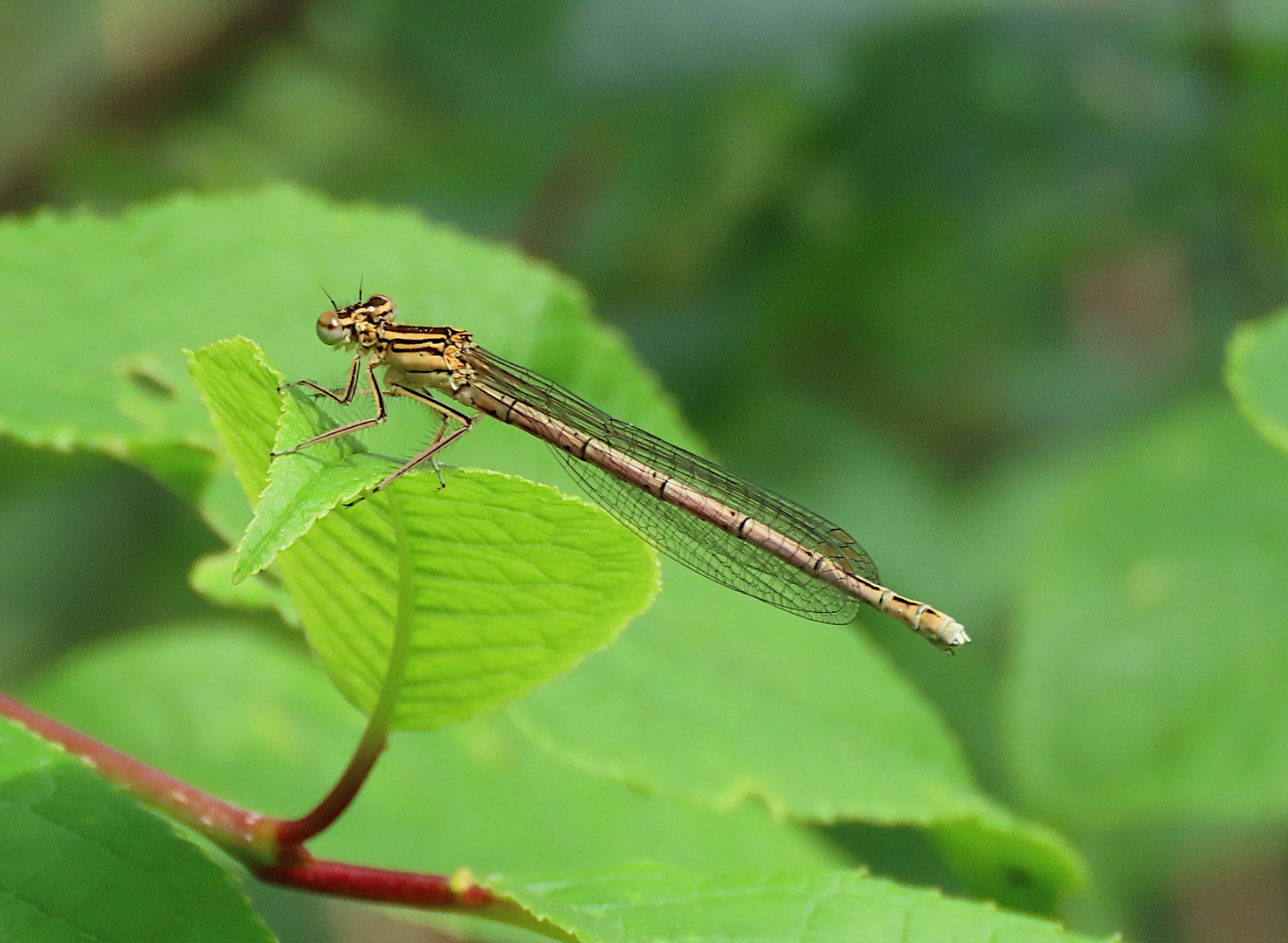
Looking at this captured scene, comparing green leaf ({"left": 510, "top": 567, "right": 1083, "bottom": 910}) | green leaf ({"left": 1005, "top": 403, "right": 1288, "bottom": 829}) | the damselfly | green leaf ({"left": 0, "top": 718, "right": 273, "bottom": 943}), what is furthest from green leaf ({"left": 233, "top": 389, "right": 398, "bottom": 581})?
green leaf ({"left": 1005, "top": 403, "right": 1288, "bottom": 829})

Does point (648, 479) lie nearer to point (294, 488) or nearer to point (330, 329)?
point (330, 329)

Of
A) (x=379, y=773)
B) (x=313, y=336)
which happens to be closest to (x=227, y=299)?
(x=313, y=336)

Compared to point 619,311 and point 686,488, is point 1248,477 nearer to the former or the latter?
point 686,488

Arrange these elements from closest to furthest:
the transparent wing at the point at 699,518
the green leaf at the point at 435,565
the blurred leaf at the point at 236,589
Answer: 1. the green leaf at the point at 435,565
2. the blurred leaf at the point at 236,589
3. the transparent wing at the point at 699,518

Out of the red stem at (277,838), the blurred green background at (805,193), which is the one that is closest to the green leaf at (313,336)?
the red stem at (277,838)

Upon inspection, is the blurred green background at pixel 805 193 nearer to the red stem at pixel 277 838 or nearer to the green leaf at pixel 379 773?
the green leaf at pixel 379 773

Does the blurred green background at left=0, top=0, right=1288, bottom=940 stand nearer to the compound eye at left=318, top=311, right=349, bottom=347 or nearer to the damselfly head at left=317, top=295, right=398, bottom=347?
the damselfly head at left=317, top=295, right=398, bottom=347
